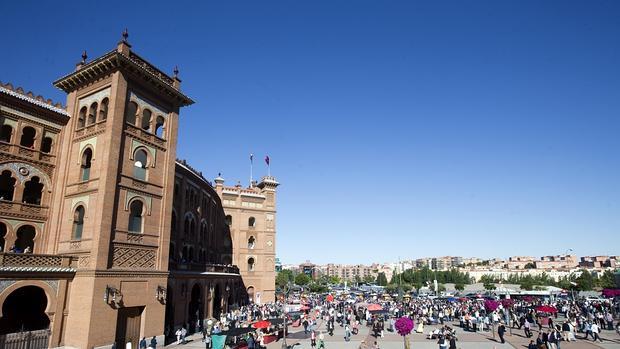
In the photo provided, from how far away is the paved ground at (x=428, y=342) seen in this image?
27.6 meters

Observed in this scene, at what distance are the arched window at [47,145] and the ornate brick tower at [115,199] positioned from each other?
0.86 metres

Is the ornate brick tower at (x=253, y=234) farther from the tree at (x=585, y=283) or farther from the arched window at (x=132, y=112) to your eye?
the tree at (x=585, y=283)

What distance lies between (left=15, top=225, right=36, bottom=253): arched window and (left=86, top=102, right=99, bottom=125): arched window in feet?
24.0

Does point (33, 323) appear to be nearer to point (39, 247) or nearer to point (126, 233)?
point (39, 247)

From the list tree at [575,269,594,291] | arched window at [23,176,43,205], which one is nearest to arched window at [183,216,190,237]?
arched window at [23,176,43,205]

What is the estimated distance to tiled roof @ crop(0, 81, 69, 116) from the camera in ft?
77.9

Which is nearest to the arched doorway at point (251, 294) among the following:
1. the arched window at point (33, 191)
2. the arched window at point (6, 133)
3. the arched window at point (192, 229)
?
the arched window at point (192, 229)

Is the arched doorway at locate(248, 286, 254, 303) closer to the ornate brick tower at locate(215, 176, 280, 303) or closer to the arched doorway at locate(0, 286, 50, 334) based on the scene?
the ornate brick tower at locate(215, 176, 280, 303)

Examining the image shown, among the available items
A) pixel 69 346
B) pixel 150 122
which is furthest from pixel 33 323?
pixel 150 122

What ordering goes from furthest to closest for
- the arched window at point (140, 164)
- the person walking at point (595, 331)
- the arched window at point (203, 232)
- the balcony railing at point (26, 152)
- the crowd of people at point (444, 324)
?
the arched window at point (203, 232) < the person walking at point (595, 331) < the crowd of people at point (444, 324) < the arched window at point (140, 164) < the balcony railing at point (26, 152)

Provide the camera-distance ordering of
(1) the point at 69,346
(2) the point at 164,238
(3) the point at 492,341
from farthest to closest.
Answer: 1. (3) the point at 492,341
2. (2) the point at 164,238
3. (1) the point at 69,346

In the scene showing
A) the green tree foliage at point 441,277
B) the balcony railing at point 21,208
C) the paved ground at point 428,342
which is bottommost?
the paved ground at point 428,342

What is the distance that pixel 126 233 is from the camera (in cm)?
2489

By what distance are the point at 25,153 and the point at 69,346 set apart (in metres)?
11.6
